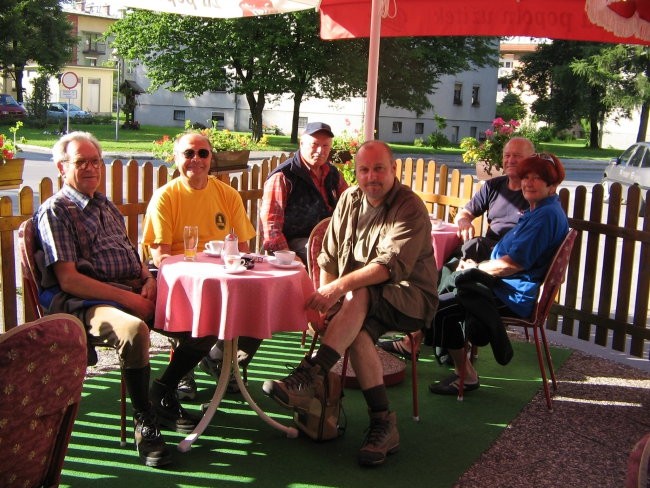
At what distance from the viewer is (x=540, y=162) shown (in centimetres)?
518

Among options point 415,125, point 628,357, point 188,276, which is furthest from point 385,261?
point 415,125

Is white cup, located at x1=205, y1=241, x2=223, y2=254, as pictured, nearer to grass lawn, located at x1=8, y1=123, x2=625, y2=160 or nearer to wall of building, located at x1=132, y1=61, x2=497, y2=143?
grass lawn, located at x1=8, y1=123, x2=625, y2=160

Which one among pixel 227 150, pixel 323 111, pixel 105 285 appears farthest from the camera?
pixel 323 111

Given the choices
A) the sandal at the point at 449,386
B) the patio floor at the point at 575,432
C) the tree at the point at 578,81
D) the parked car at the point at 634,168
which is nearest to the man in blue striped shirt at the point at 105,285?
the patio floor at the point at 575,432

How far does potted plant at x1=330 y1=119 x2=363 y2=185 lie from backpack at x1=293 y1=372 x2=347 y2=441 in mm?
4186

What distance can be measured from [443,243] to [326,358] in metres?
2.37

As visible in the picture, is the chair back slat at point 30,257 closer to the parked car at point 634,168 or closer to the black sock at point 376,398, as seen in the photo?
the black sock at point 376,398

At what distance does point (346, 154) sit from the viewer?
9.20m

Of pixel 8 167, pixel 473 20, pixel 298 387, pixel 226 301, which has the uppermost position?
pixel 473 20

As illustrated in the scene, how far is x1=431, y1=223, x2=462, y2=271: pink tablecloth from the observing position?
626 centimetres

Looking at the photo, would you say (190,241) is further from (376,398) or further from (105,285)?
(376,398)

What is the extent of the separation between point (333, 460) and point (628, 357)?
11.2ft

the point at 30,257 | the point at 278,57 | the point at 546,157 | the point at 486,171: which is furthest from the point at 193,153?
the point at 278,57

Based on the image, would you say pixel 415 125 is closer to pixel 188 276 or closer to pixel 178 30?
pixel 178 30
